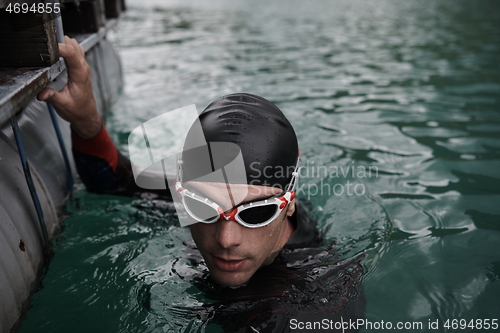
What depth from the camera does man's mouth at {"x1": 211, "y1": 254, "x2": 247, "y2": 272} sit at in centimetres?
226

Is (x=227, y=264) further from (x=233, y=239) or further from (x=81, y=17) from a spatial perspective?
(x=81, y=17)

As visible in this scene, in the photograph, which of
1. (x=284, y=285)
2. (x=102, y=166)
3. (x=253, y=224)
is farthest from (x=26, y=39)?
(x=284, y=285)

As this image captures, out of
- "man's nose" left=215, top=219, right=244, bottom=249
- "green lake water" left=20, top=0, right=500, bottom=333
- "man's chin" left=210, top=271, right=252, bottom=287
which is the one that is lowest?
"green lake water" left=20, top=0, right=500, bottom=333

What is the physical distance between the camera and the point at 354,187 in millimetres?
4340

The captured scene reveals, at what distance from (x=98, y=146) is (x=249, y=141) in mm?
1504

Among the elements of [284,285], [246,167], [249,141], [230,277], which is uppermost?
[249,141]

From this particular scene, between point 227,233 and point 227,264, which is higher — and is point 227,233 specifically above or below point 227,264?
above

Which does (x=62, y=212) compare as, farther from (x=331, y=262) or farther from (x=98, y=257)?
(x=331, y=262)

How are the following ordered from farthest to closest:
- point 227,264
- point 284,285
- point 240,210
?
point 284,285, point 227,264, point 240,210

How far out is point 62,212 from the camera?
3234 mm

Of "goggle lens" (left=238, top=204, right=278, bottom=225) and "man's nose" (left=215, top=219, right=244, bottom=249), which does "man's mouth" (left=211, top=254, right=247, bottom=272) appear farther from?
"goggle lens" (left=238, top=204, right=278, bottom=225)

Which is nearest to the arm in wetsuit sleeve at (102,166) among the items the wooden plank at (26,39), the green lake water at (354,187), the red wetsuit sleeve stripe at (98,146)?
the red wetsuit sleeve stripe at (98,146)

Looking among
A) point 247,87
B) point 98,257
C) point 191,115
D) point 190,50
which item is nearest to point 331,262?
point 98,257

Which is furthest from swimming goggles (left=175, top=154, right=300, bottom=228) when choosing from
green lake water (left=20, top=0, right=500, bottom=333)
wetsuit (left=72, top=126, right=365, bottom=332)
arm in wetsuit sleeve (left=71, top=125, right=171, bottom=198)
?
arm in wetsuit sleeve (left=71, top=125, right=171, bottom=198)
